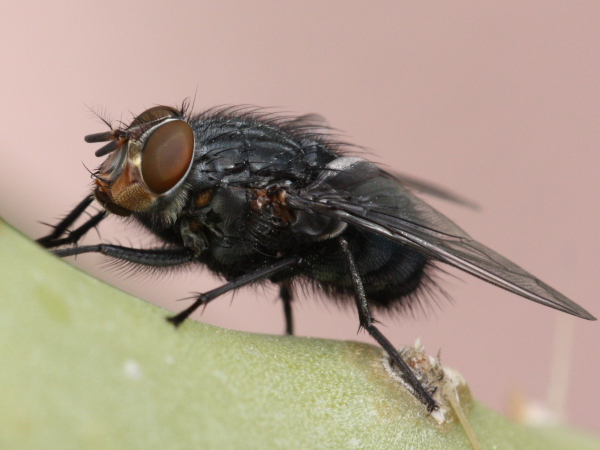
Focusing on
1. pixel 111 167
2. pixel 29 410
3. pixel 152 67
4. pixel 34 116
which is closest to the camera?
pixel 29 410

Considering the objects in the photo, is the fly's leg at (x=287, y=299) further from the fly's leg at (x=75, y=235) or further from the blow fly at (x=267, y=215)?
the fly's leg at (x=75, y=235)

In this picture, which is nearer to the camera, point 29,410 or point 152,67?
point 29,410

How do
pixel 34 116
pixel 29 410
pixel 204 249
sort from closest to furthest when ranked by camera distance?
pixel 29 410 < pixel 204 249 < pixel 34 116

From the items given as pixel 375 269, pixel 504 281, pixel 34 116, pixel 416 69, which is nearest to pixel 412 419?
pixel 504 281

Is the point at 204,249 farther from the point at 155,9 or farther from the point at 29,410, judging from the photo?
the point at 155,9

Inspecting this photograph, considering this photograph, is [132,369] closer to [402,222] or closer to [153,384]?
[153,384]

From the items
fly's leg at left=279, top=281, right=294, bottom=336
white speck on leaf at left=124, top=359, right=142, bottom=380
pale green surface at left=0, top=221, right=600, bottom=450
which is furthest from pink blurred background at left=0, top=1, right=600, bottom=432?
white speck on leaf at left=124, top=359, right=142, bottom=380

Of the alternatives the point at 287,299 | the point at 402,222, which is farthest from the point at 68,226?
the point at 402,222
